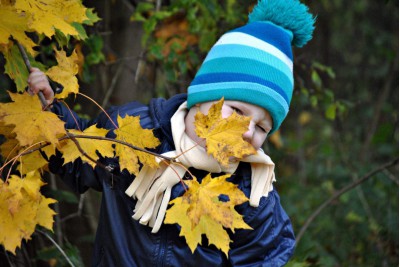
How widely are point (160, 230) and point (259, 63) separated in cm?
67

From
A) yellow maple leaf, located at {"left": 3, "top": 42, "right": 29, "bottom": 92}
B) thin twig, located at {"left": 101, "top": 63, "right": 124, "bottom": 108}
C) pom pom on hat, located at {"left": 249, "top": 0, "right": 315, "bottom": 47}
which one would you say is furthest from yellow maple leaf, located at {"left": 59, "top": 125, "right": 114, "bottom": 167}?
thin twig, located at {"left": 101, "top": 63, "right": 124, "bottom": 108}

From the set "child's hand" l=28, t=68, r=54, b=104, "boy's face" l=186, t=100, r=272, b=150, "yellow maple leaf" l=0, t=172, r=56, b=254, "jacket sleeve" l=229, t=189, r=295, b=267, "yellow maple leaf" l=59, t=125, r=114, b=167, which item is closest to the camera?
"yellow maple leaf" l=0, t=172, r=56, b=254

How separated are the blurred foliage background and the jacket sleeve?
404 mm

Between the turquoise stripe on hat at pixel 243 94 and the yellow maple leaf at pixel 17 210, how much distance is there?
0.71m

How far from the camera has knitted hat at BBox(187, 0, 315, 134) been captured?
1.99 meters

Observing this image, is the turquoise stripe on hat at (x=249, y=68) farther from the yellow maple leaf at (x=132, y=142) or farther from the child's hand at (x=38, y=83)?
the child's hand at (x=38, y=83)

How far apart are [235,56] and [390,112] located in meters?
4.34

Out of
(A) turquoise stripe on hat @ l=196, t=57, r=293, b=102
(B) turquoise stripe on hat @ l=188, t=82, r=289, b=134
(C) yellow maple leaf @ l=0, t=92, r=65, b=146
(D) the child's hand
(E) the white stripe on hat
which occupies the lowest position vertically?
(B) turquoise stripe on hat @ l=188, t=82, r=289, b=134


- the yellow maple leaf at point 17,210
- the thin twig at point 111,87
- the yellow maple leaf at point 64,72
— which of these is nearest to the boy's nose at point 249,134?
the yellow maple leaf at point 64,72

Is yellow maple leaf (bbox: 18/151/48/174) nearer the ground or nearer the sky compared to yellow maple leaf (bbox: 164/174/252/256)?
nearer the sky

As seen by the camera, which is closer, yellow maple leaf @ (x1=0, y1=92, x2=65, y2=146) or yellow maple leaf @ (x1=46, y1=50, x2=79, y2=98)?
yellow maple leaf @ (x1=0, y1=92, x2=65, y2=146)

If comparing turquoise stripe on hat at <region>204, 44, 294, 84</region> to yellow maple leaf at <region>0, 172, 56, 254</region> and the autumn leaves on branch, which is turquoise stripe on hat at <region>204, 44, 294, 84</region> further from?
yellow maple leaf at <region>0, 172, 56, 254</region>

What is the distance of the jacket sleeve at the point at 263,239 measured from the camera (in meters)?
2.07

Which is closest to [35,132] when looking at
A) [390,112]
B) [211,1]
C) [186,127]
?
[186,127]
